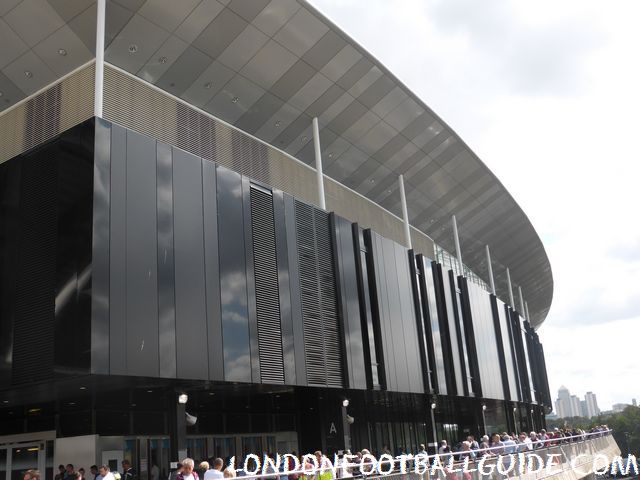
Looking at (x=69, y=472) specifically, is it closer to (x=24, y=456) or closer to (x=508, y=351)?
(x=24, y=456)

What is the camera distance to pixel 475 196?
34.6m

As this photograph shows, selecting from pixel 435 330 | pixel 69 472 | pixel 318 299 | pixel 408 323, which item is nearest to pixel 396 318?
pixel 408 323

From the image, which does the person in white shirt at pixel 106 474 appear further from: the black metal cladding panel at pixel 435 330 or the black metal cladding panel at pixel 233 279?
the black metal cladding panel at pixel 435 330

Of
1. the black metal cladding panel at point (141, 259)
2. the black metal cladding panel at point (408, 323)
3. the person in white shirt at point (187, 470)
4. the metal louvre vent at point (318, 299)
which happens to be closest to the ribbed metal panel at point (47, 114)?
the black metal cladding panel at point (141, 259)

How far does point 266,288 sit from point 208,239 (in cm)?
232

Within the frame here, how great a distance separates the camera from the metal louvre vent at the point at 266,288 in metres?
16.7

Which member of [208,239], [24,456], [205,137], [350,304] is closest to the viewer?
[208,239]

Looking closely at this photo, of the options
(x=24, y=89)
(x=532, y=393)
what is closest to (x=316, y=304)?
(x=24, y=89)

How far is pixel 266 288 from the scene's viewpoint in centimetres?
1730

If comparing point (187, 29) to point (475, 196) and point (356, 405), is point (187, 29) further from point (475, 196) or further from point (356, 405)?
point (475, 196)

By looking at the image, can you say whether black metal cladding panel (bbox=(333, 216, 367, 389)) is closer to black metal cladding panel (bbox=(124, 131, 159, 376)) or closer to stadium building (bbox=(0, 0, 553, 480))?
stadium building (bbox=(0, 0, 553, 480))

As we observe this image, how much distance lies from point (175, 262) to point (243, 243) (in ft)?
8.17

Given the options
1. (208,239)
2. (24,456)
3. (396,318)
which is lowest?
(24,456)

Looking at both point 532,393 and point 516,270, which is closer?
point 532,393
